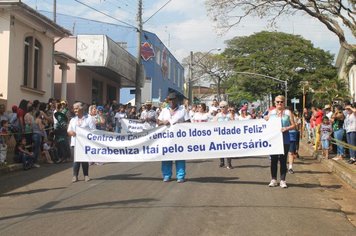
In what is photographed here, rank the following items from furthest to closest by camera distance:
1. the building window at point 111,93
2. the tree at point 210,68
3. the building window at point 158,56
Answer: the tree at point 210,68
the building window at point 158,56
the building window at point 111,93

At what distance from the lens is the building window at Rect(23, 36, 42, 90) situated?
19.8 meters

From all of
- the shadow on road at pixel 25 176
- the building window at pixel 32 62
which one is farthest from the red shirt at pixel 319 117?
the building window at pixel 32 62

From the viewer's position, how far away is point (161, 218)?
7.25 m

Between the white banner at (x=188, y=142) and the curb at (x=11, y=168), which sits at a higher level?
the white banner at (x=188, y=142)

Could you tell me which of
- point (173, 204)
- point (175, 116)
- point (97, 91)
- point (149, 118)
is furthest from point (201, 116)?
point (97, 91)

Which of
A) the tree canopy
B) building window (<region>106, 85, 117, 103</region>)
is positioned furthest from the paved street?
the tree canopy

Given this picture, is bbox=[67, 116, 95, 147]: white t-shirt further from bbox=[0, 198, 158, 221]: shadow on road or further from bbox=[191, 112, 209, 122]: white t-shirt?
bbox=[191, 112, 209, 122]: white t-shirt

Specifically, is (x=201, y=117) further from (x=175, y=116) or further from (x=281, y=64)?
(x=281, y=64)

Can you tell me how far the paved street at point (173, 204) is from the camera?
6758 mm

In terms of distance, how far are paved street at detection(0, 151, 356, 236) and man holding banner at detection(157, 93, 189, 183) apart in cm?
30

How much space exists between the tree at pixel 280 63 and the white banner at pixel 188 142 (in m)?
54.5

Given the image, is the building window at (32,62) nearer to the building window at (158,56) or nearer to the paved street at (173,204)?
the paved street at (173,204)

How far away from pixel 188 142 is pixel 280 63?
57126 millimetres

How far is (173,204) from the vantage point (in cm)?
821
